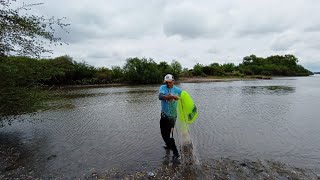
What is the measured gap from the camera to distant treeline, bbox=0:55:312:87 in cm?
1175

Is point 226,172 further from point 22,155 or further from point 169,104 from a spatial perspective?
point 22,155

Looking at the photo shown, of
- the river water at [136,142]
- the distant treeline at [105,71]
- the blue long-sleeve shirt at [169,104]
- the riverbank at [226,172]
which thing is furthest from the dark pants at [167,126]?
the distant treeline at [105,71]

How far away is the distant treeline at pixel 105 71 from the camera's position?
1175 centimetres

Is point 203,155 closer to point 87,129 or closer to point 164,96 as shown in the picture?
point 164,96

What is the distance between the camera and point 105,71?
88.4 meters

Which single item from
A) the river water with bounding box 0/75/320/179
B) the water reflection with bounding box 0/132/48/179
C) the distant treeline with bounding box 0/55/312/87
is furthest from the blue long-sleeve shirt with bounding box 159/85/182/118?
the distant treeline with bounding box 0/55/312/87

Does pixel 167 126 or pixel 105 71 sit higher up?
pixel 105 71

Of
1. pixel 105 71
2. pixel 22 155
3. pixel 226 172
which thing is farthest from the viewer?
pixel 105 71

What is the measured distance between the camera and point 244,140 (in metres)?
11.1

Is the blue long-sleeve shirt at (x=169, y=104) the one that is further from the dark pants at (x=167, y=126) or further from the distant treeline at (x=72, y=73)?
the distant treeline at (x=72, y=73)

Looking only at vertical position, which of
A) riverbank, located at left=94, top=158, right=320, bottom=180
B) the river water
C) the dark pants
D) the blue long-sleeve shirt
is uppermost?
the blue long-sleeve shirt

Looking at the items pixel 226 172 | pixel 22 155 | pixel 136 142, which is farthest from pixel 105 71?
pixel 226 172

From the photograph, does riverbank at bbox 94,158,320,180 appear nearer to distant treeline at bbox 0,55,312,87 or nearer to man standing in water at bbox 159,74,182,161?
man standing in water at bbox 159,74,182,161

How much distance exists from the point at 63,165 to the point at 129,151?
234cm
